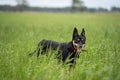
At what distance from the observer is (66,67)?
6219 millimetres

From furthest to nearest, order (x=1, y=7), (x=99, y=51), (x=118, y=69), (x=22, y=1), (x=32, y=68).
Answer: (x=22, y=1) < (x=1, y=7) < (x=99, y=51) < (x=32, y=68) < (x=118, y=69)

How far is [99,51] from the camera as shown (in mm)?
6902

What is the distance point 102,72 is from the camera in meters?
4.67

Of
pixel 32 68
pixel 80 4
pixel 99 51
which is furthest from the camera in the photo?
pixel 80 4

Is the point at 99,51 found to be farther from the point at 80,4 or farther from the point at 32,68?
the point at 80,4

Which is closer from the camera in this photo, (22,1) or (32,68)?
(32,68)

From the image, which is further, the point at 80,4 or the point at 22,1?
the point at 22,1

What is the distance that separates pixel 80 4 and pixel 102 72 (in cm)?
9764

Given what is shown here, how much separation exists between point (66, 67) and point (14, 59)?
1.21 metres

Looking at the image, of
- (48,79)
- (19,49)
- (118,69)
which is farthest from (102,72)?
(19,49)

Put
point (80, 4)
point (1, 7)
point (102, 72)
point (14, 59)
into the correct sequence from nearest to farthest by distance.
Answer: point (102, 72)
point (14, 59)
point (1, 7)
point (80, 4)

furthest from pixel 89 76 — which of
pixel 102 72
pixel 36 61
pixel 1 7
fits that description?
pixel 1 7

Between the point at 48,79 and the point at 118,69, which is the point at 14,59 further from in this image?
the point at 118,69

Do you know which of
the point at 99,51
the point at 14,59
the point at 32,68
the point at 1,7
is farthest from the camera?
the point at 1,7
